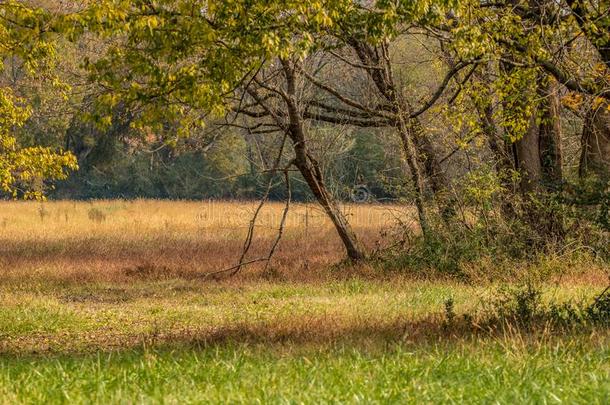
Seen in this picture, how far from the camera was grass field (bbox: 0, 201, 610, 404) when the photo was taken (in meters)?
6.48

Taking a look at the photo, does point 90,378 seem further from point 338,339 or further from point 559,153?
point 559,153

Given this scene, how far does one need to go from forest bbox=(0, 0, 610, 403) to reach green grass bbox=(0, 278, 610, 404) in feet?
0.17

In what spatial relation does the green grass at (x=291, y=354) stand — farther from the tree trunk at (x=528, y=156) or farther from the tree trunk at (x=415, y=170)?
the tree trunk at (x=528, y=156)

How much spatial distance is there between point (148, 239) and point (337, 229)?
10997mm

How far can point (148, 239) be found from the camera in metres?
29.9

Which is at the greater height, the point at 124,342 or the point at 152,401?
the point at 152,401

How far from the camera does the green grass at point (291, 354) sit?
6.30 m

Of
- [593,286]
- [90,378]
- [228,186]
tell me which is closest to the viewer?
[90,378]

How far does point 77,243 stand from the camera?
27828 millimetres

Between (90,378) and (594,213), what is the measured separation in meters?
6.41

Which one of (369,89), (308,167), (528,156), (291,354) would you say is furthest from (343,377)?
(369,89)

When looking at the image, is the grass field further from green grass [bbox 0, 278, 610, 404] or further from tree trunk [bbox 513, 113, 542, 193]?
tree trunk [bbox 513, 113, 542, 193]

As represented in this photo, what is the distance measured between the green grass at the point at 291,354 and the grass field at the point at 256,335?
3 cm

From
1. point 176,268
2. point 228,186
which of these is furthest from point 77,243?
point 228,186
